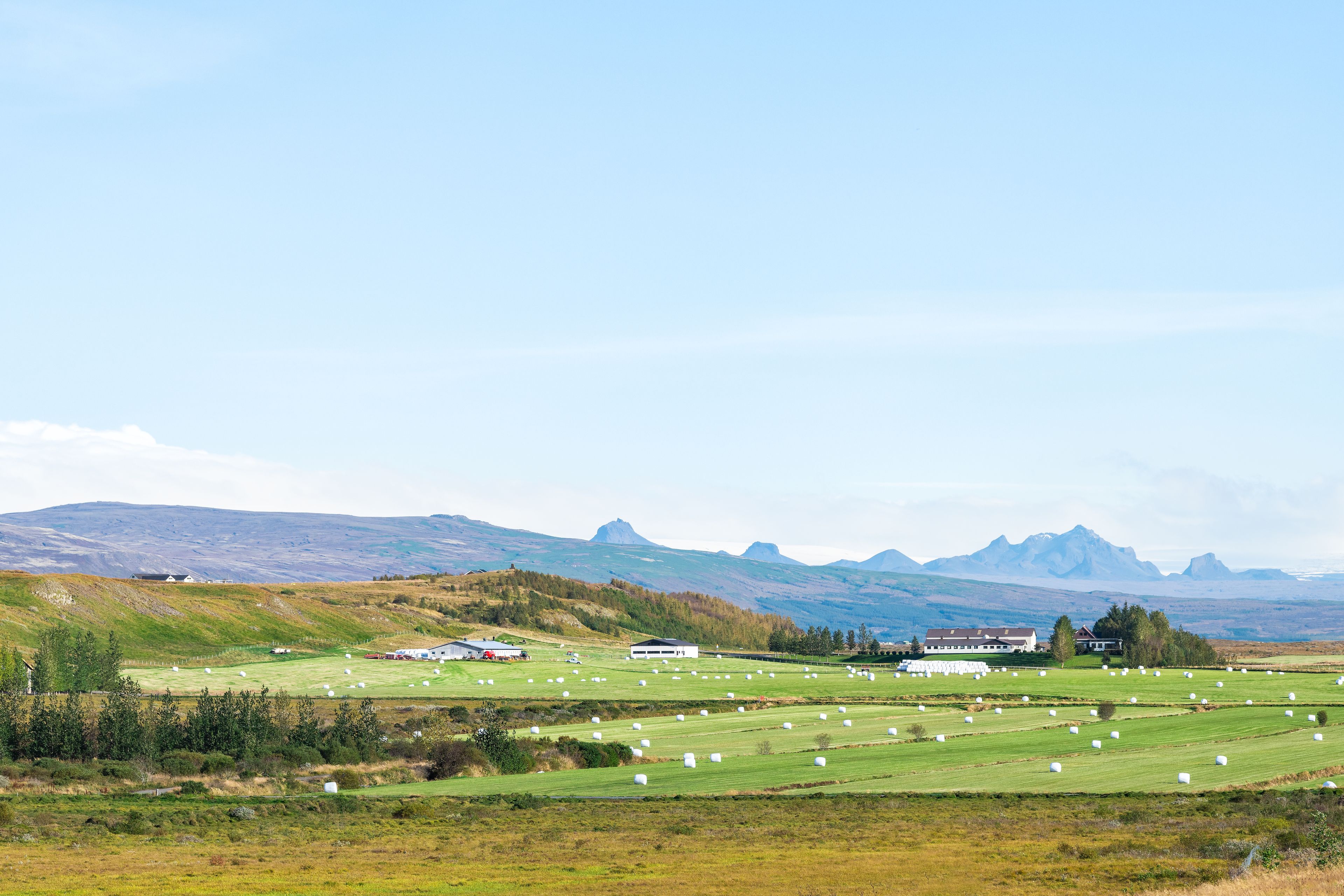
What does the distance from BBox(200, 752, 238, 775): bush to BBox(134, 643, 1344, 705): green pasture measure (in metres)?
51.4

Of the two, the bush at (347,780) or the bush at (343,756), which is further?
the bush at (343,756)

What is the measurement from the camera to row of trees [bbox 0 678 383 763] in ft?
259

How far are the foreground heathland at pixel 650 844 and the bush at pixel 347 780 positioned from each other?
716 cm

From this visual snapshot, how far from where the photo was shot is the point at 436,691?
445ft

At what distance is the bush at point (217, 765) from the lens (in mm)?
75875

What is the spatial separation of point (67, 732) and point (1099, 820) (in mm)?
61511

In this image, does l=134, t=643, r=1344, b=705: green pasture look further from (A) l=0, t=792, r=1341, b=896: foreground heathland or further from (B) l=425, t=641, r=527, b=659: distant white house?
(A) l=0, t=792, r=1341, b=896: foreground heathland

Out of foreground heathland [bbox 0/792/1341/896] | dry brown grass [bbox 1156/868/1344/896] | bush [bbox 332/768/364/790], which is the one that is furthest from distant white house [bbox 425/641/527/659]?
dry brown grass [bbox 1156/868/1344/896]

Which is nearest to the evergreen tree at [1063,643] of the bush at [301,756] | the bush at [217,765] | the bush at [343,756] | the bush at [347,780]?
the bush at [343,756]

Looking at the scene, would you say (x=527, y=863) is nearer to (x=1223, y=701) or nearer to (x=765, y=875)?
(x=765, y=875)

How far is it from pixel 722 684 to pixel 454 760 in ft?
248

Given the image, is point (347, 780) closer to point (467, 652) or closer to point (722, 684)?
point (722, 684)

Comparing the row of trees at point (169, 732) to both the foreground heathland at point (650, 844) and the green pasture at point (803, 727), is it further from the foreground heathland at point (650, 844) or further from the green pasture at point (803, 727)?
the foreground heathland at point (650, 844)

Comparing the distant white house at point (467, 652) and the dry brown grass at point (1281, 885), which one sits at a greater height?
the dry brown grass at point (1281, 885)
